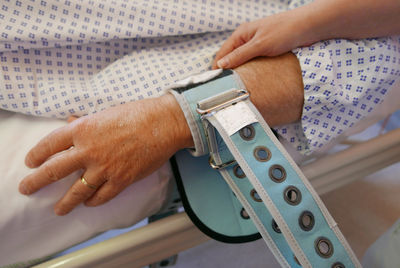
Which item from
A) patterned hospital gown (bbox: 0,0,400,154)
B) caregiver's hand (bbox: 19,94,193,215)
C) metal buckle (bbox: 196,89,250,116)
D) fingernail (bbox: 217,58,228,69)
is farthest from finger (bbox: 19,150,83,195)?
fingernail (bbox: 217,58,228,69)

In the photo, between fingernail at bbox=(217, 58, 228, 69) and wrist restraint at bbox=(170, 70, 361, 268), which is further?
fingernail at bbox=(217, 58, 228, 69)

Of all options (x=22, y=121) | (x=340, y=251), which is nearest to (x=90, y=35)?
(x=22, y=121)

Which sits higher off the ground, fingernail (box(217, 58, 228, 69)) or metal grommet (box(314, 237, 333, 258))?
fingernail (box(217, 58, 228, 69))

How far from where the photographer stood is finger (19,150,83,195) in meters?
0.49

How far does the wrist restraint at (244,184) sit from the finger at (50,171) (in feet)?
0.63

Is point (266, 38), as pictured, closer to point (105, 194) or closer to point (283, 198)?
point (283, 198)

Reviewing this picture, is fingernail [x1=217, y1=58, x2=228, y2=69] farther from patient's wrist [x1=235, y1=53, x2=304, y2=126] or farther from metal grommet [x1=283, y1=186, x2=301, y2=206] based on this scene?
metal grommet [x1=283, y1=186, x2=301, y2=206]

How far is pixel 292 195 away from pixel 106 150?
12.5 inches

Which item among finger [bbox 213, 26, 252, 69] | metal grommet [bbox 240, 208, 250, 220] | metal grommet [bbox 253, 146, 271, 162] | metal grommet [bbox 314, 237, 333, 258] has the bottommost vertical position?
metal grommet [bbox 240, 208, 250, 220]

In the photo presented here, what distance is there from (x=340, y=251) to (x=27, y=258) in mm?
547

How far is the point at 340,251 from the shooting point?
46 cm

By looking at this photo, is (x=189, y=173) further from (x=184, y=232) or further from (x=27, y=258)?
(x=27, y=258)

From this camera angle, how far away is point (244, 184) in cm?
54

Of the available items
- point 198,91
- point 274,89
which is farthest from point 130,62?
point 274,89
